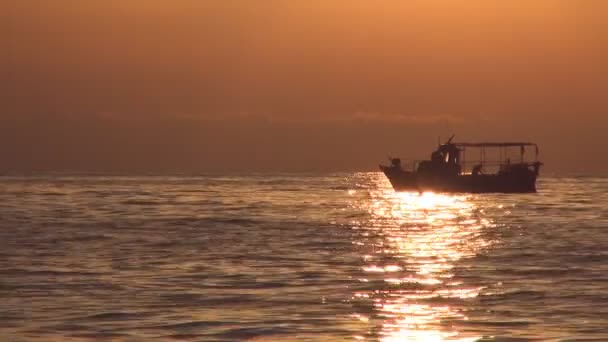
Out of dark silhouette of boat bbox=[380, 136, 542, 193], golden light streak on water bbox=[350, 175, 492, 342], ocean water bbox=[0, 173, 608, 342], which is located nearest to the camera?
ocean water bbox=[0, 173, 608, 342]

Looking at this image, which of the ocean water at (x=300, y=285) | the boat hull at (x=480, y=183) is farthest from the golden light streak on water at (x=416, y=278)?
the boat hull at (x=480, y=183)

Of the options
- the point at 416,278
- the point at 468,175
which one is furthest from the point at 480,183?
the point at 416,278

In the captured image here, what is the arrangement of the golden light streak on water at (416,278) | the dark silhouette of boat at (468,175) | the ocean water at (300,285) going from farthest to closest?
the dark silhouette of boat at (468,175), the golden light streak on water at (416,278), the ocean water at (300,285)

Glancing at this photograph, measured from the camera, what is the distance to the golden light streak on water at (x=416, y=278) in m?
24.8

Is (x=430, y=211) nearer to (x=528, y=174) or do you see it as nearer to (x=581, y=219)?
(x=581, y=219)

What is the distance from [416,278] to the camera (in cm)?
3609

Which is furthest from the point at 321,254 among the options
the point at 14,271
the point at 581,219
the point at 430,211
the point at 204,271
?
the point at 430,211

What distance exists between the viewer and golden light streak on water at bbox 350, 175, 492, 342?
24.8m

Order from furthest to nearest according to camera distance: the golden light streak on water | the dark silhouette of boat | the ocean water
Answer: the dark silhouette of boat → the golden light streak on water → the ocean water

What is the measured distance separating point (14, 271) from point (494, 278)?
15924 millimetres

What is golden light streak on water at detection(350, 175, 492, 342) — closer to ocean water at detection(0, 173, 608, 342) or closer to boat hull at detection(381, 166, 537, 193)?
ocean water at detection(0, 173, 608, 342)

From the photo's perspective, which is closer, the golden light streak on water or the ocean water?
the ocean water

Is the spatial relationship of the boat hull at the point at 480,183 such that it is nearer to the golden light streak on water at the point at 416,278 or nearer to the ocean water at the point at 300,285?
the golden light streak on water at the point at 416,278

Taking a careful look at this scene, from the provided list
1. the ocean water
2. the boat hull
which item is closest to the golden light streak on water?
the ocean water
